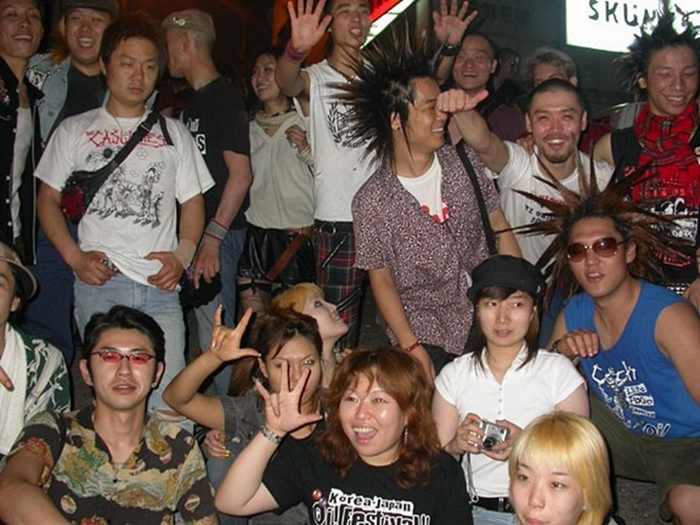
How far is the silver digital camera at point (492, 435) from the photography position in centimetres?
341

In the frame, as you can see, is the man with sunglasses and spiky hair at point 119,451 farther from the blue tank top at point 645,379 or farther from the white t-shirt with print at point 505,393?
the blue tank top at point 645,379

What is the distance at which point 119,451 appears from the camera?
11.1 feet

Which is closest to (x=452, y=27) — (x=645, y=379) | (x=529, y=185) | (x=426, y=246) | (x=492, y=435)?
(x=529, y=185)

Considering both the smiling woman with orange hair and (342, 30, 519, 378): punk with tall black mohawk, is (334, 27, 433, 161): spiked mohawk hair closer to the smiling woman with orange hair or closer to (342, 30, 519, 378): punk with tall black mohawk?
(342, 30, 519, 378): punk with tall black mohawk

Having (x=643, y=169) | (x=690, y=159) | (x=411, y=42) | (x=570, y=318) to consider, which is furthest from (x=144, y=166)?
(x=690, y=159)

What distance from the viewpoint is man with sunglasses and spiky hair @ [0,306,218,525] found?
3.29 m

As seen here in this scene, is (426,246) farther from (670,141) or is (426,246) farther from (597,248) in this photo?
(670,141)

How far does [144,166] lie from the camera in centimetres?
423

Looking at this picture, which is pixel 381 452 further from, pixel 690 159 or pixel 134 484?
pixel 690 159

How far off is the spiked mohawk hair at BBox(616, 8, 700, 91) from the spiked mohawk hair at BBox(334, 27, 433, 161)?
1.51 m

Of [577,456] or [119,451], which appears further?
[119,451]

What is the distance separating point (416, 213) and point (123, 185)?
4.85ft

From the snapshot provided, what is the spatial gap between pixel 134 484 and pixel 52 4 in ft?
32.2

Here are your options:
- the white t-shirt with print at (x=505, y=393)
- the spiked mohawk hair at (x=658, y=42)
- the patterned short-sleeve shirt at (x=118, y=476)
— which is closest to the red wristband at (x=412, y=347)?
the white t-shirt with print at (x=505, y=393)
